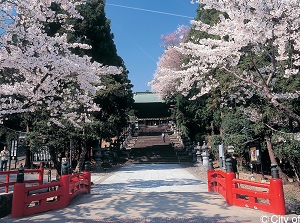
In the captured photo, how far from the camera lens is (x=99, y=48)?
822 inches

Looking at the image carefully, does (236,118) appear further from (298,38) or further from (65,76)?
(65,76)

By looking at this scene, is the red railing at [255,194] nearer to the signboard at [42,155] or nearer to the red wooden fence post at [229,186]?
the red wooden fence post at [229,186]

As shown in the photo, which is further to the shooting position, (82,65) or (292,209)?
(82,65)

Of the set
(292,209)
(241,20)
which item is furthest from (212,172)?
(241,20)

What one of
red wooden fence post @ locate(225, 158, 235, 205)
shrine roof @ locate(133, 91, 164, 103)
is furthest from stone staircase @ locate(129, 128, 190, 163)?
red wooden fence post @ locate(225, 158, 235, 205)

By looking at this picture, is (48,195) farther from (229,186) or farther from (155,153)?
(155,153)

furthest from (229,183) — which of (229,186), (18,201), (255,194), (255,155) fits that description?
(255,155)

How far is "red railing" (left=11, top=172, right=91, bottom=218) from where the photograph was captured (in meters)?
6.01

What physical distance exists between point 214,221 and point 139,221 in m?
1.60

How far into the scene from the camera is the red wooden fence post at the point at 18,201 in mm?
5934

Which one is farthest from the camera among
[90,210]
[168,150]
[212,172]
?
[168,150]

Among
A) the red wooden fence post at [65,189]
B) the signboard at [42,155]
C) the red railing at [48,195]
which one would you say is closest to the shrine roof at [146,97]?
the signboard at [42,155]

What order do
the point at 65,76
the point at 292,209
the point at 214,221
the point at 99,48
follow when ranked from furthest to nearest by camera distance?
1. the point at 99,48
2. the point at 65,76
3. the point at 292,209
4. the point at 214,221

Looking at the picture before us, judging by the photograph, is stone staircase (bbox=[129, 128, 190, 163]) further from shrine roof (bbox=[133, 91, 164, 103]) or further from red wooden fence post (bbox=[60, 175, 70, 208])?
red wooden fence post (bbox=[60, 175, 70, 208])
